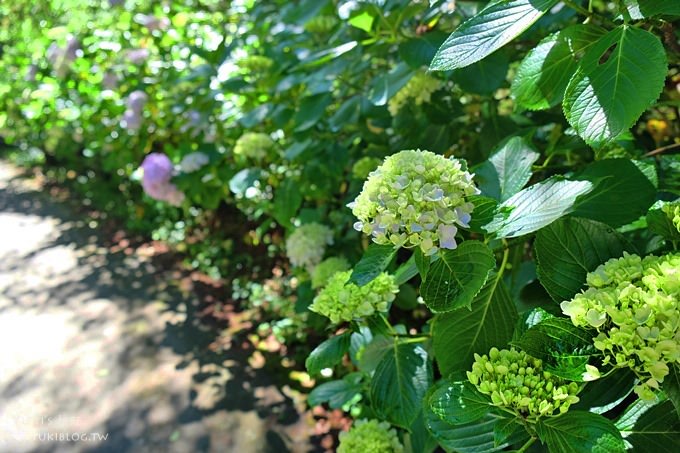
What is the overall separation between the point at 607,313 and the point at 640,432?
0.25m

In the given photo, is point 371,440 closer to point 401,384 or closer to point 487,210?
point 401,384

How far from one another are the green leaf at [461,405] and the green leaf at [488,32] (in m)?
0.44

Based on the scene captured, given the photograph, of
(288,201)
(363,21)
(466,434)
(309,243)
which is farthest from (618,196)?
(288,201)

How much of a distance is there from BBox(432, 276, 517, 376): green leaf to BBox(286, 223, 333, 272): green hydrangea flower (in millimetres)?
1083

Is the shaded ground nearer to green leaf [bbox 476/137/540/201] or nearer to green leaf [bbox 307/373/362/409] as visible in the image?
green leaf [bbox 307/373/362/409]

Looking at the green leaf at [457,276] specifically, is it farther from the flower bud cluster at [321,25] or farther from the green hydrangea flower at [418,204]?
the flower bud cluster at [321,25]

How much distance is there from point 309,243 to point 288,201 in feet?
0.67

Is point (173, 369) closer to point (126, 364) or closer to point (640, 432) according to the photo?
point (126, 364)

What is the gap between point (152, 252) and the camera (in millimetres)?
4152

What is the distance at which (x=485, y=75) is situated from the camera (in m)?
1.35

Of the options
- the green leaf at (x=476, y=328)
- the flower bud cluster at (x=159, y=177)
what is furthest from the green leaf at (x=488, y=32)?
the flower bud cluster at (x=159, y=177)

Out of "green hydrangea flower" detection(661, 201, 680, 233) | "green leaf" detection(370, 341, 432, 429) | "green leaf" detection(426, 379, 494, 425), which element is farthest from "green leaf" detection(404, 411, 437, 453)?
"green hydrangea flower" detection(661, 201, 680, 233)

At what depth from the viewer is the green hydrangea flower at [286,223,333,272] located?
6.45 ft

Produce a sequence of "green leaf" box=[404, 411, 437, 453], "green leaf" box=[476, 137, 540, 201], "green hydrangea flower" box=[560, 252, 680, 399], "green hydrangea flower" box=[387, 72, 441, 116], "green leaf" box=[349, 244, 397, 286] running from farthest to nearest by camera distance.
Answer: "green hydrangea flower" box=[387, 72, 441, 116] → "green leaf" box=[404, 411, 437, 453] → "green leaf" box=[476, 137, 540, 201] → "green leaf" box=[349, 244, 397, 286] → "green hydrangea flower" box=[560, 252, 680, 399]
